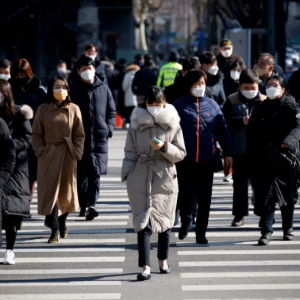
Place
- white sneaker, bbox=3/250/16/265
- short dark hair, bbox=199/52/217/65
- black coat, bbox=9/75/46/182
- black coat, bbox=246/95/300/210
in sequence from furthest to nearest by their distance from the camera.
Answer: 1. short dark hair, bbox=199/52/217/65
2. black coat, bbox=9/75/46/182
3. black coat, bbox=246/95/300/210
4. white sneaker, bbox=3/250/16/265

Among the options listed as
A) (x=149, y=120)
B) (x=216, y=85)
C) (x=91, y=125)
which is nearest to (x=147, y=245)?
(x=149, y=120)

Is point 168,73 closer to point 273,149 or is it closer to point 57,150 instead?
point 57,150

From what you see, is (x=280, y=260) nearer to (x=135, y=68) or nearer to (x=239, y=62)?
(x=239, y=62)

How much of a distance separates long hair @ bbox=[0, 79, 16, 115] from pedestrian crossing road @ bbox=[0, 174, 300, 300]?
53.6 inches

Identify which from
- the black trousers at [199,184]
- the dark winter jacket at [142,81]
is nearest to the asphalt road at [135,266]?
the black trousers at [199,184]

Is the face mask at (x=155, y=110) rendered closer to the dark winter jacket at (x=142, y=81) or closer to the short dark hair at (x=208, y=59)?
the short dark hair at (x=208, y=59)

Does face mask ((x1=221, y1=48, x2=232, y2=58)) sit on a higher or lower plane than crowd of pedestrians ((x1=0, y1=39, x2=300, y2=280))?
higher

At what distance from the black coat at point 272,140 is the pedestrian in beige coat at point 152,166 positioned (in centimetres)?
165

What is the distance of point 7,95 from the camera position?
27.1ft

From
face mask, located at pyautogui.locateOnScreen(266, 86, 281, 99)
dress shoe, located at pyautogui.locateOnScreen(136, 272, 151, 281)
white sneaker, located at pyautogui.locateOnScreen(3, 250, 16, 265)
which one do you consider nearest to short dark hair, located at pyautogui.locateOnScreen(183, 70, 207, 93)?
face mask, located at pyautogui.locateOnScreen(266, 86, 281, 99)

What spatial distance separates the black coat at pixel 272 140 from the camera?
930 cm

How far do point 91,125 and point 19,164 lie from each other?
8.71 feet

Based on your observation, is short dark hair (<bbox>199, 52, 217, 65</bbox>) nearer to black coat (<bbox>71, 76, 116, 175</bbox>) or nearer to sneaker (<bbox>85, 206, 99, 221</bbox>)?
black coat (<bbox>71, 76, 116, 175</bbox>)

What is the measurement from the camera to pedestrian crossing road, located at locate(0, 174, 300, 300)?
7328mm
